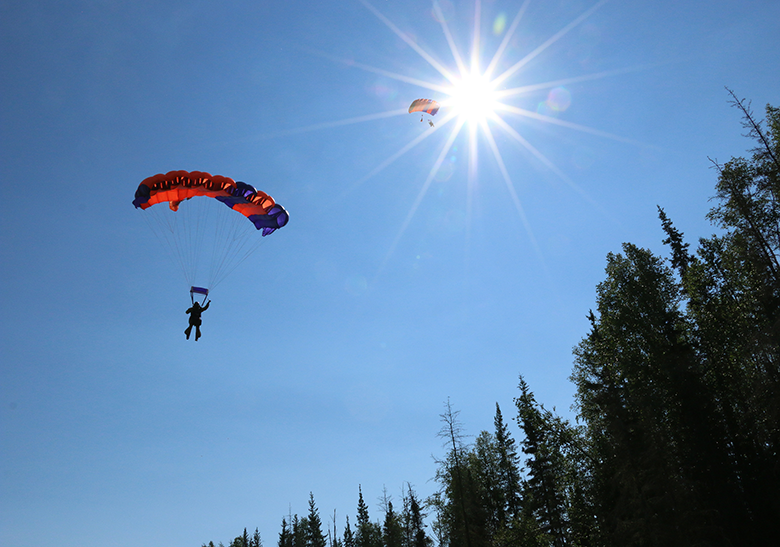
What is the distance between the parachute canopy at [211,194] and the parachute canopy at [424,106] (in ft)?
51.8

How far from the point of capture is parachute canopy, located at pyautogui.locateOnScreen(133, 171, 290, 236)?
75.3 feet

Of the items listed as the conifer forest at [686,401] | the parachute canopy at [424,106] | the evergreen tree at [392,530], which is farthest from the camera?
the evergreen tree at [392,530]

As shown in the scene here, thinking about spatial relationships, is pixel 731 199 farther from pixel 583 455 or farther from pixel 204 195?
pixel 204 195

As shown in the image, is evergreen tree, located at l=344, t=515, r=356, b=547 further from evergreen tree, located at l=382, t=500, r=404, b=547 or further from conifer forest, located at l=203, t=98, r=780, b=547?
conifer forest, located at l=203, t=98, r=780, b=547

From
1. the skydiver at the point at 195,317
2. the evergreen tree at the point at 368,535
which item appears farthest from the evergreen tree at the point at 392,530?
the skydiver at the point at 195,317

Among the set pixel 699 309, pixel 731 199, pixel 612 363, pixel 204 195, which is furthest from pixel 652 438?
pixel 204 195

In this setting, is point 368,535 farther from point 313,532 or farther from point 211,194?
point 211,194

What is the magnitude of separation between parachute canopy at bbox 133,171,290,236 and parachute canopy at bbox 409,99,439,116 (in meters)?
15.8

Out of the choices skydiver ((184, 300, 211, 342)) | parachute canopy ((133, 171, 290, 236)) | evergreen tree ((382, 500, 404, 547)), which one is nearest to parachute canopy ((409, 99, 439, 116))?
parachute canopy ((133, 171, 290, 236))

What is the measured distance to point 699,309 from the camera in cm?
2489

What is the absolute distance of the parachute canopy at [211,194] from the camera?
75.3ft

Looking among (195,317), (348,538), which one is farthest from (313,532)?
(195,317)

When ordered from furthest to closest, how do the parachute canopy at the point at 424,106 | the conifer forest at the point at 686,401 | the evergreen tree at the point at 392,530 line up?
1. the evergreen tree at the point at 392,530
2. the parachute canopy at the point at 424,106
3. the conifer forest at the point at 686,401

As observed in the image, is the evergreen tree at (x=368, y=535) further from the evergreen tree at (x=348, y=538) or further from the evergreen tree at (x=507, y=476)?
the evergreen tree at (x=507, y=476)
